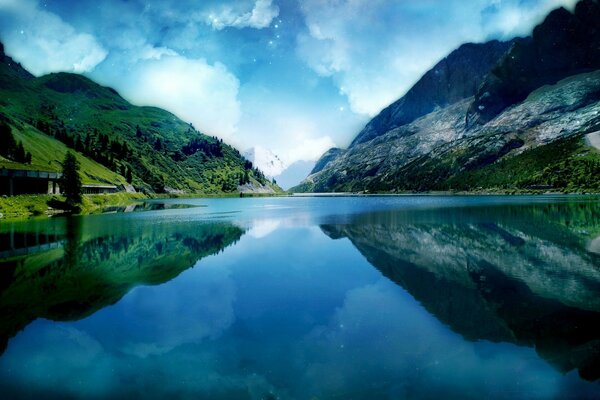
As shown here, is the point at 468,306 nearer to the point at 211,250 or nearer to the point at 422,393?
the point at 422,393

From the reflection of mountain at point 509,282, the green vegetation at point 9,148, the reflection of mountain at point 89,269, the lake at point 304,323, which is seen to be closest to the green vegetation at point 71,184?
the green vegetation at point 9,148

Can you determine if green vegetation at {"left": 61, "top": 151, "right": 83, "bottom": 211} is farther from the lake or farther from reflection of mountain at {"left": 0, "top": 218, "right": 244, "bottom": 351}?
the lake

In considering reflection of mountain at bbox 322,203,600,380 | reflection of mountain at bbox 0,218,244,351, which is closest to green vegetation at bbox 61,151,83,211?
reflection of mountain at bbox 0,218,244,351

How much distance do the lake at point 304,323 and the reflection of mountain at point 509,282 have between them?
128 millimetres

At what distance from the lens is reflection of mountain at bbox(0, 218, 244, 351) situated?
917 inches

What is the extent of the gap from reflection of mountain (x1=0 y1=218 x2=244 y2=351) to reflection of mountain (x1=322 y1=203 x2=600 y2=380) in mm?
19764

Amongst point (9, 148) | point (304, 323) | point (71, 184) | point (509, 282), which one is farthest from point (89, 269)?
point (9, 148)

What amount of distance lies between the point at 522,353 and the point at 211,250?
113 feet

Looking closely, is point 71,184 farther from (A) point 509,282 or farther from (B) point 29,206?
(A) point 509,282

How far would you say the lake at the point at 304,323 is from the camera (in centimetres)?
1380

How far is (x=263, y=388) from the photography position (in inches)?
526

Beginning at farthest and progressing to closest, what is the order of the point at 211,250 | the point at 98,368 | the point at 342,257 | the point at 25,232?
the point at 25,232 → the point at 211,250 → the point at 342,257 → the point at 98,368

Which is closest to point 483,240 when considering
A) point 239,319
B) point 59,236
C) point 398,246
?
point 398,246

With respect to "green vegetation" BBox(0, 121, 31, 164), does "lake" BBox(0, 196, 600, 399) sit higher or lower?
lower
